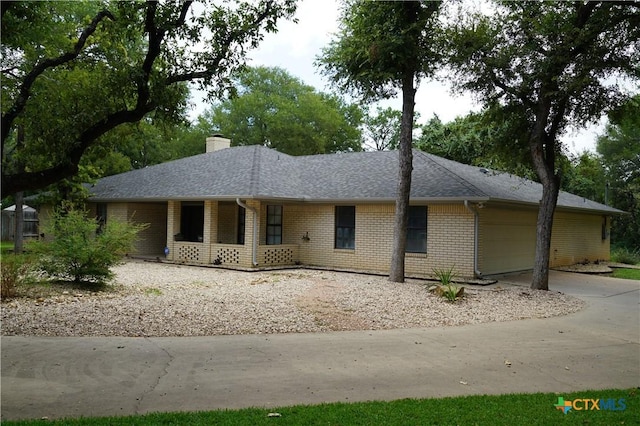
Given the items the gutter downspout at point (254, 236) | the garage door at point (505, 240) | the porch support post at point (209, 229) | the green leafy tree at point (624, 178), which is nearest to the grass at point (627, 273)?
the garage door at point (505, 240)

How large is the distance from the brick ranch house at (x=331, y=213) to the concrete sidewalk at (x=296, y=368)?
7.88 m

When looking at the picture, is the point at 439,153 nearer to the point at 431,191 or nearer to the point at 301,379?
the point at 431,191

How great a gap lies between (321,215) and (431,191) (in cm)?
464

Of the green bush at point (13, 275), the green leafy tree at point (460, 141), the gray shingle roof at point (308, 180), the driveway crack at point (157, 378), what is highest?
the green leafy tree at point (460, 141)

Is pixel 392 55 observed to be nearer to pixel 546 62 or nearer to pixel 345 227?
pixel 546 62

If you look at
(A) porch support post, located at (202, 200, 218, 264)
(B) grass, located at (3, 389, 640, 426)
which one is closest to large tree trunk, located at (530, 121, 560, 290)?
(B) grass, located at (3, 389, 640, 426)

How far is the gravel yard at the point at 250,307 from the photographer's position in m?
8.71

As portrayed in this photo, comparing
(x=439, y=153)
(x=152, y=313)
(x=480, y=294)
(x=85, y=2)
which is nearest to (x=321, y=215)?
(x=480, y=294)

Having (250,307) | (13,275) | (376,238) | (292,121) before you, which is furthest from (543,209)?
(292,121)

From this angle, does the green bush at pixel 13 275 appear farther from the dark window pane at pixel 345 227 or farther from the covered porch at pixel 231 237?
the dark window pane at pixel 345 227

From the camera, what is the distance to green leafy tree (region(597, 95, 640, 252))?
36.8 m

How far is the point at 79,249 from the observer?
11.8 meters

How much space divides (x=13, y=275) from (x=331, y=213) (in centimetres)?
1139

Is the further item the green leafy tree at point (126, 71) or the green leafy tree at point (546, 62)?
the green leafy tree at point (546, 62)
